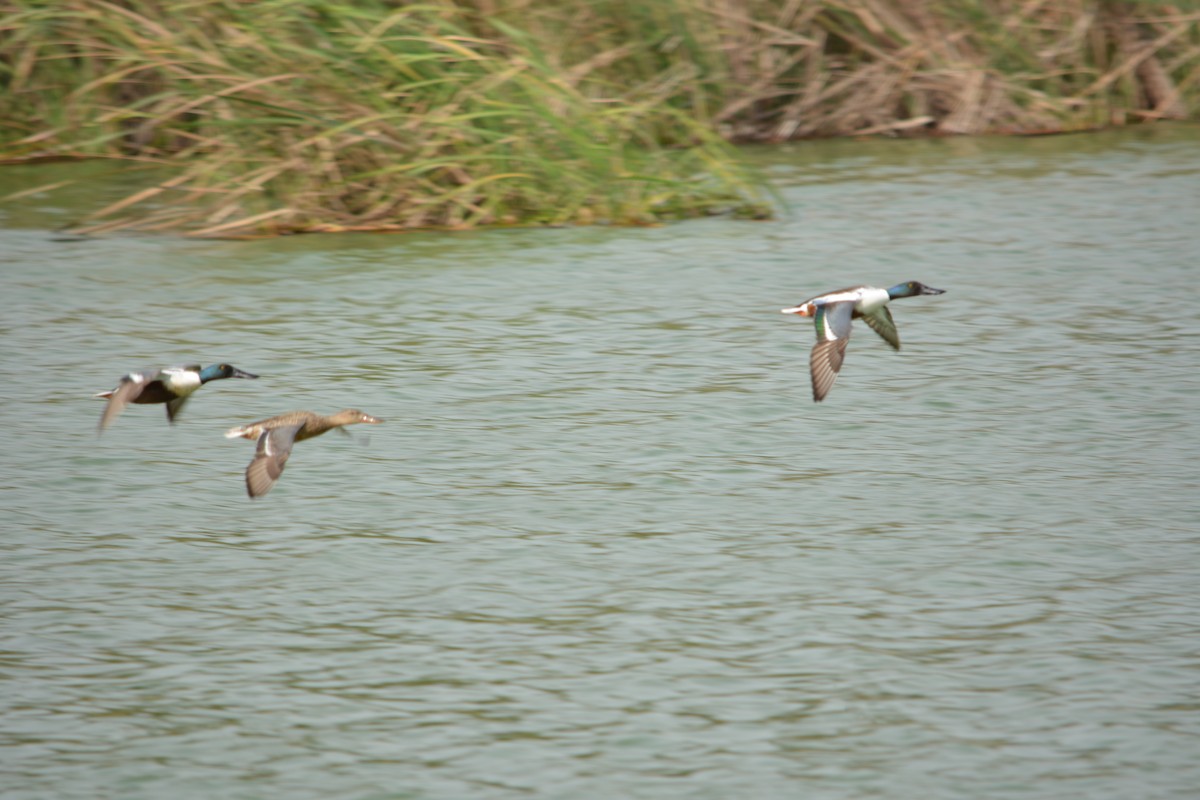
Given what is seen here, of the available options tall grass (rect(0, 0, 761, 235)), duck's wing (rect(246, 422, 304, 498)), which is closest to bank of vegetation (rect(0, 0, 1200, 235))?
tall grass (rect(0, 0, 761, 235))

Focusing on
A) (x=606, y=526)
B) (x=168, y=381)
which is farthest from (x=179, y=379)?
(x=606, y=526)

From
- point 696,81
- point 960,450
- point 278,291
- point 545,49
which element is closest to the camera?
point 960,450

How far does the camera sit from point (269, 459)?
4711 mm

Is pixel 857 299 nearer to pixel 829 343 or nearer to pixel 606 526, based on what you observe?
pixel 829 343

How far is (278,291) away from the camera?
8133mm

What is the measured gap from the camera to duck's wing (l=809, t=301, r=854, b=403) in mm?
5520

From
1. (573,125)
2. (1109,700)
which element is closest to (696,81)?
(573,125)

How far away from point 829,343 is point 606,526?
0.98m

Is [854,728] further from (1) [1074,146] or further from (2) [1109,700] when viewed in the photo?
(1) [1074,146]

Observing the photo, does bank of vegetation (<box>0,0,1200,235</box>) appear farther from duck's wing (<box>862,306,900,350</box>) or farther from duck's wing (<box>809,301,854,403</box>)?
duck's wing (<box>809,301,854,403</box>)

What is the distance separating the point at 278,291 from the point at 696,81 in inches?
153

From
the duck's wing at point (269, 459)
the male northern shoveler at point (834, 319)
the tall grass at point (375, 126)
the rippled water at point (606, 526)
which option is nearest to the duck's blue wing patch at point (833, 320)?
the male northern shoveler at point (834, 319)

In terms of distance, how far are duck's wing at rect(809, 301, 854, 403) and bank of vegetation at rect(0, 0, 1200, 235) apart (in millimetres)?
3635

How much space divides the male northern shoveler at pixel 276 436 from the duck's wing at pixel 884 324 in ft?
5.93
